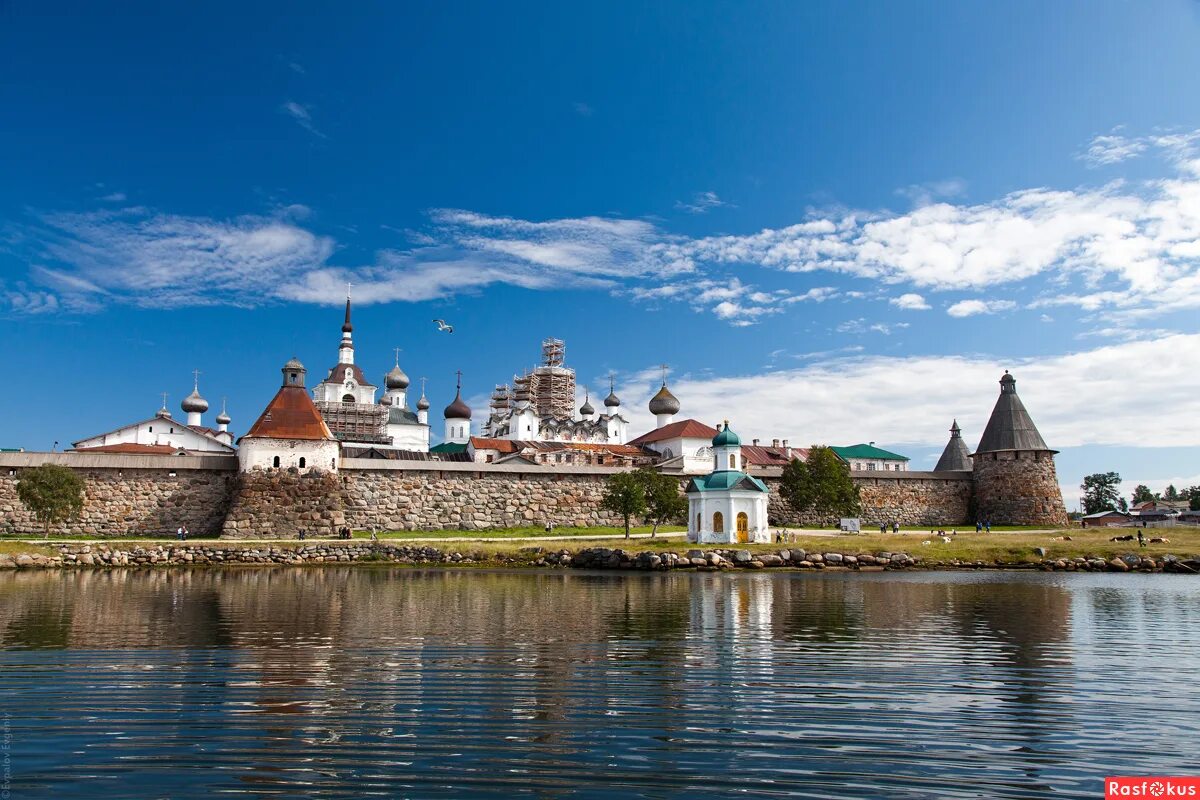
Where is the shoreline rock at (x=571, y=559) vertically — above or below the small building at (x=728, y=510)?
below

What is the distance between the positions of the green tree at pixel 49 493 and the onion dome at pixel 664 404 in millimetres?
41538

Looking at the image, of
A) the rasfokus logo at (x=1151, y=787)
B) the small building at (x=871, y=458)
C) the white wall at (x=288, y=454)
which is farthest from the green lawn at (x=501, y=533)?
the small building at (x=871, y=458)

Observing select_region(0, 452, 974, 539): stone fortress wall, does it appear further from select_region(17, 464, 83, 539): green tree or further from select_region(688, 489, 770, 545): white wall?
select_region(688, 489, 770, 545): white wall

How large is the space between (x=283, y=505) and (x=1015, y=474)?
3603cm

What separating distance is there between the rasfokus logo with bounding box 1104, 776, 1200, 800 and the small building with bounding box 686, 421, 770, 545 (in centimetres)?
2590

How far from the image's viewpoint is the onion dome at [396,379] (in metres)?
71.4

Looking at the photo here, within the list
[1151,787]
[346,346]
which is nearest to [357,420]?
[346,346]

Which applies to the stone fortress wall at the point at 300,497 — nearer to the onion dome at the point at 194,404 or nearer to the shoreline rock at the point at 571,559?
the shoreline rock at the point at 571,559

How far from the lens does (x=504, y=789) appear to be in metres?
5.08

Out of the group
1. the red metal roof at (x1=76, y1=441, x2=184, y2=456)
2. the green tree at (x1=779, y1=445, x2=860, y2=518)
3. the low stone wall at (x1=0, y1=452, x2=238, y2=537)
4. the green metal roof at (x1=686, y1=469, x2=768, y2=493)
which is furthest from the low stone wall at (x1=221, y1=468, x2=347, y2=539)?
the green tree at (x1=779, y1=445, x2=860, y2=518)

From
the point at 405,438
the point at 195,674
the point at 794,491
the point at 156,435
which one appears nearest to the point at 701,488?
the point at 794,491

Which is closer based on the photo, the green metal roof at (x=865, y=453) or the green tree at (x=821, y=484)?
the green tree at (x=821, y=484)

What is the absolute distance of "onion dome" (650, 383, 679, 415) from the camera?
64.7 meters

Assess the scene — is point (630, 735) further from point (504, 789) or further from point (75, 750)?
point (75, 750)
